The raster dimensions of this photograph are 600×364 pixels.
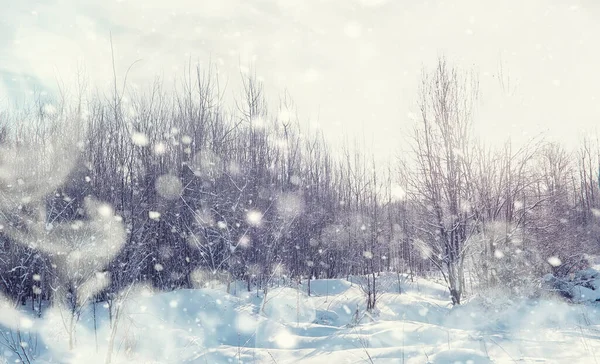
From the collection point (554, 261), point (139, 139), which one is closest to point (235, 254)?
point (139, 139)

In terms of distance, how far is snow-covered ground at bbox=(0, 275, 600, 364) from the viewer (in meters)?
4.91

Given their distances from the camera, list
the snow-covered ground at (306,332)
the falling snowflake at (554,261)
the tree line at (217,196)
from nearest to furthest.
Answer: the snow-covered ground at (306,332)
the tree line at (217,196)
the falling snowflake at (554,261)

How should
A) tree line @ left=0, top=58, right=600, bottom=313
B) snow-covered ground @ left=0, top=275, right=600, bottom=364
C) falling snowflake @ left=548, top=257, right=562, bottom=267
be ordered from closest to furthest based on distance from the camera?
1. snow-covered ground @ left=0, top=275, right=600, bottom=364
2. tree line @ left=0, top=58, right=600, bottom=313
3. falling snowflake @ left=548, top=257, right=562, bottom=267

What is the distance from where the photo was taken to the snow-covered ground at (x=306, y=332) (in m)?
4.91

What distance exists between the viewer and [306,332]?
280 inches

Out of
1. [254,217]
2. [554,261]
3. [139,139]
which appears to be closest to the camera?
[254,217]

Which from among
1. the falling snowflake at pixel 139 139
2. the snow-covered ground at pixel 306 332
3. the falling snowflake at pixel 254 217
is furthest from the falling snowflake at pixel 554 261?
the falling snowflake at pixel 139 139

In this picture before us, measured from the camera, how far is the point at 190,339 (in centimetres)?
610

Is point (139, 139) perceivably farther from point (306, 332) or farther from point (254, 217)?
point (306, 332)

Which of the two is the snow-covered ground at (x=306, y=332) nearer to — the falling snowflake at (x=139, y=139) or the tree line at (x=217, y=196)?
the tree line at (x=217, y=196)

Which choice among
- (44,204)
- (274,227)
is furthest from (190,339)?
(274,227)

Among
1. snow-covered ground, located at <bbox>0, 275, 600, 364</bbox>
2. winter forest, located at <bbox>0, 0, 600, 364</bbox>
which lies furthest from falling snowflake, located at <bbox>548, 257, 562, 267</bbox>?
snow-covered ground, located at <bbox>0, 275, 600, 364</bbox>

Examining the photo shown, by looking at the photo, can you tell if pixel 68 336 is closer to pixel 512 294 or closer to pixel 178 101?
pixel 178 101

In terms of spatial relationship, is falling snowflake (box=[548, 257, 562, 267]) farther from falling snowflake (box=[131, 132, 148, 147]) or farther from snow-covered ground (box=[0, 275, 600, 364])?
falling snowflake (box=[131, 132, 148, 147])
